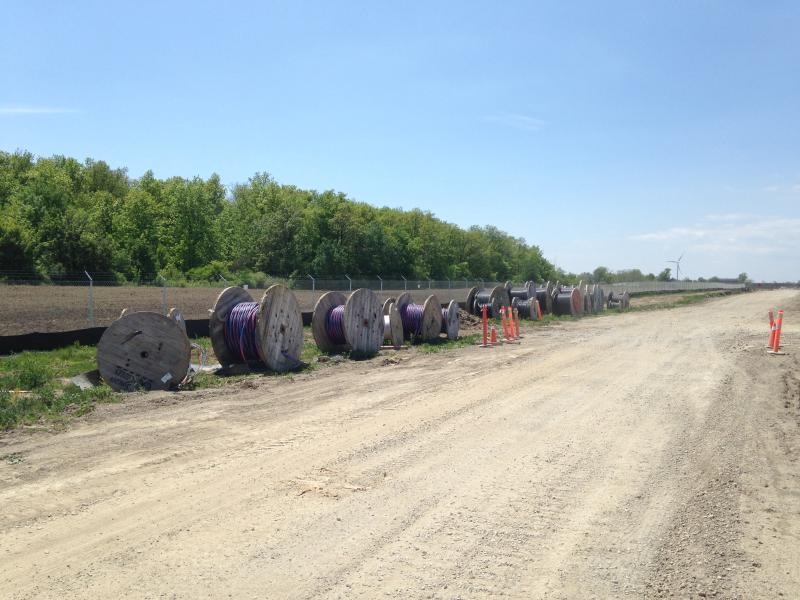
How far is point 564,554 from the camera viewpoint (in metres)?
5.30

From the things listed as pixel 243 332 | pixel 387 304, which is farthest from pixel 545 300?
pixel 243 332

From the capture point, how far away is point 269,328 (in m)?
14.6

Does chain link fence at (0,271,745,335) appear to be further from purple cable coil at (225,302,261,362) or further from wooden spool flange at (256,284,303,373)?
wooden spool flange at (256,284,303,373)

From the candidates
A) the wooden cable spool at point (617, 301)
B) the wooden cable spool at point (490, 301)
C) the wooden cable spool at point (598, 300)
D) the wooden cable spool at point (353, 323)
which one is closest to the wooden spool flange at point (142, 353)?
the wooden cable spool at point (353, 323)

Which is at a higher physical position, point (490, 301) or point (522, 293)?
point (522, 293)

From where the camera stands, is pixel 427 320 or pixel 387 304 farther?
pixel 427 320

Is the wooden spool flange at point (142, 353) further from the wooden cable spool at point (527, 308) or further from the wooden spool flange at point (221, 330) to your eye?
the wooden cable spool at point (527, 308)

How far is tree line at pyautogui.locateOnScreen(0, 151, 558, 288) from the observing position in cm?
4159

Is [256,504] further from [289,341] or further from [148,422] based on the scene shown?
[289,341]

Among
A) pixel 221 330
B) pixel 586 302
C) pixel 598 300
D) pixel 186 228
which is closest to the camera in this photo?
pixel 221 330

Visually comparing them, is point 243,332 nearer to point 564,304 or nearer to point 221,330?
point 221,330

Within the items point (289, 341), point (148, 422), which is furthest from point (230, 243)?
point (148, 422)

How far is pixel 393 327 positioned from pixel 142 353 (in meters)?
9.59

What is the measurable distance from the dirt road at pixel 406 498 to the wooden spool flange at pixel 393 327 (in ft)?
27.6
